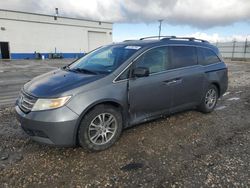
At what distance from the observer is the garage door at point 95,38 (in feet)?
149

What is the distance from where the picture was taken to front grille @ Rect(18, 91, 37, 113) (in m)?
3.31

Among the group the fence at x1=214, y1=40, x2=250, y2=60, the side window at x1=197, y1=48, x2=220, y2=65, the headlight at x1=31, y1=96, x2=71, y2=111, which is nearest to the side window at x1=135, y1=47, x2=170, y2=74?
the side window at x1=197, y1=48, x2=220, y2=65

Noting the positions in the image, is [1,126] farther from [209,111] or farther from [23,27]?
[23,27]

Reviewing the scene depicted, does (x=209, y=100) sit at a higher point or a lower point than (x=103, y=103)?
lower

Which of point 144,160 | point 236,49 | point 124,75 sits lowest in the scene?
point 144,160

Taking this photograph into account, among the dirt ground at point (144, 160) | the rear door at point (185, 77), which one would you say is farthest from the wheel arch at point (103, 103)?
the rear door at point (185, 77)

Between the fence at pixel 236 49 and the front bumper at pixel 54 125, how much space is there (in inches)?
1555

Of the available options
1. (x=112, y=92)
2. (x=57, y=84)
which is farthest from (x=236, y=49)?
(x=57, y=84)

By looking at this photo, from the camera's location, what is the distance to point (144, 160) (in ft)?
11.1

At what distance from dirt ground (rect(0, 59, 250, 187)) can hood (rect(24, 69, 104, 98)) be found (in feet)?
3.21

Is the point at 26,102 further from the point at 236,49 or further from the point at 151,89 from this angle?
the point at 236,49

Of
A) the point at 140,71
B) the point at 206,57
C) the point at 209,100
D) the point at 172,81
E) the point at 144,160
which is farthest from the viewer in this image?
the point at 209,100

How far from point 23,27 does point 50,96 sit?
124 ft

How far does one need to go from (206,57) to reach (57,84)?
3674 mm
